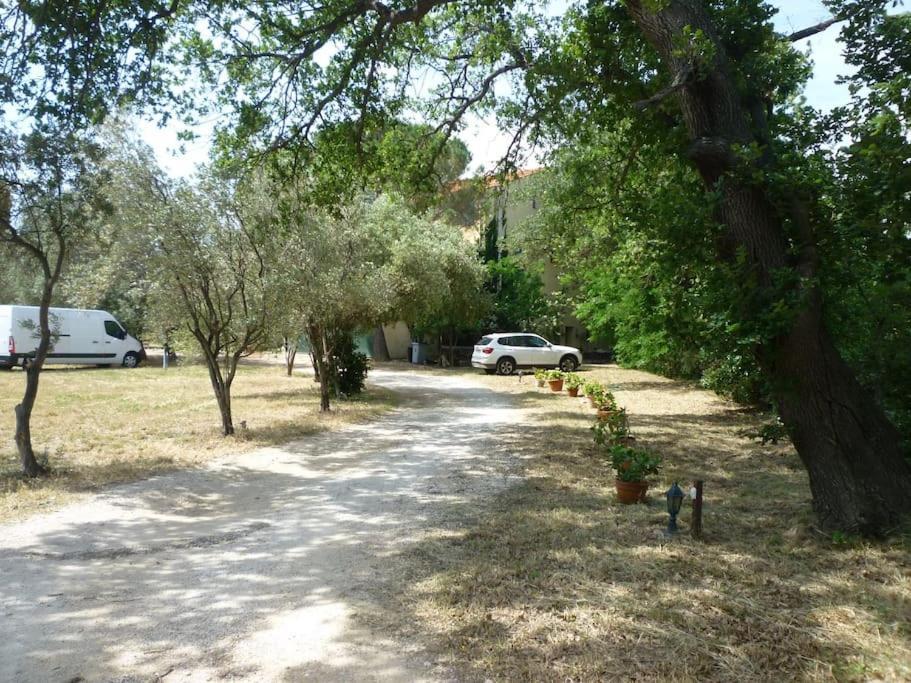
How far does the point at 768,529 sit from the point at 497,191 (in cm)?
667

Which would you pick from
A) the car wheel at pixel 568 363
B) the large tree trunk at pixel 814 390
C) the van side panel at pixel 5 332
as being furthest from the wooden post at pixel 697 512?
the van side panel at pixel 5 332

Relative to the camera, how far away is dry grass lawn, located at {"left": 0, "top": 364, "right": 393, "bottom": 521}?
7441 mm

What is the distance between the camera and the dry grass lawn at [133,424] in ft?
24.4

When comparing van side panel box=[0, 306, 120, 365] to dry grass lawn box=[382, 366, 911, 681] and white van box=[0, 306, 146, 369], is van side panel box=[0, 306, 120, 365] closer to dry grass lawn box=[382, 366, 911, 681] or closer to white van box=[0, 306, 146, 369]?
white van box=[0, 306, 146, 369]

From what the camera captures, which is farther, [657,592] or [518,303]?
[518,303]

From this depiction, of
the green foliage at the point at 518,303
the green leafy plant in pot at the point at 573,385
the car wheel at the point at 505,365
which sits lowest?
the green leafy plant in pot at the point at 573,385

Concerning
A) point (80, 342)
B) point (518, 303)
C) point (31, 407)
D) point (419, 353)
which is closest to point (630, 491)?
point (31, 407)

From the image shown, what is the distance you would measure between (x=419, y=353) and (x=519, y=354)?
7422mm

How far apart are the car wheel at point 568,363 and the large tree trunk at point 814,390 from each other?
19.7 m

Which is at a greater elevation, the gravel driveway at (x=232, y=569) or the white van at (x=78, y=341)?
the white van at (x=78, y=341)

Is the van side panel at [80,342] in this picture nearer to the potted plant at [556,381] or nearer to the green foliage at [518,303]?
the green foliage at [518,303]

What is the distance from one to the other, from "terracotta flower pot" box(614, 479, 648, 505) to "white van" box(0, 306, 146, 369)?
21.7 metres

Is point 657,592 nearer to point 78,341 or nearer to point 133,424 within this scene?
point 133,424

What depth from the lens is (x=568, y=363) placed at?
25.0 meters
